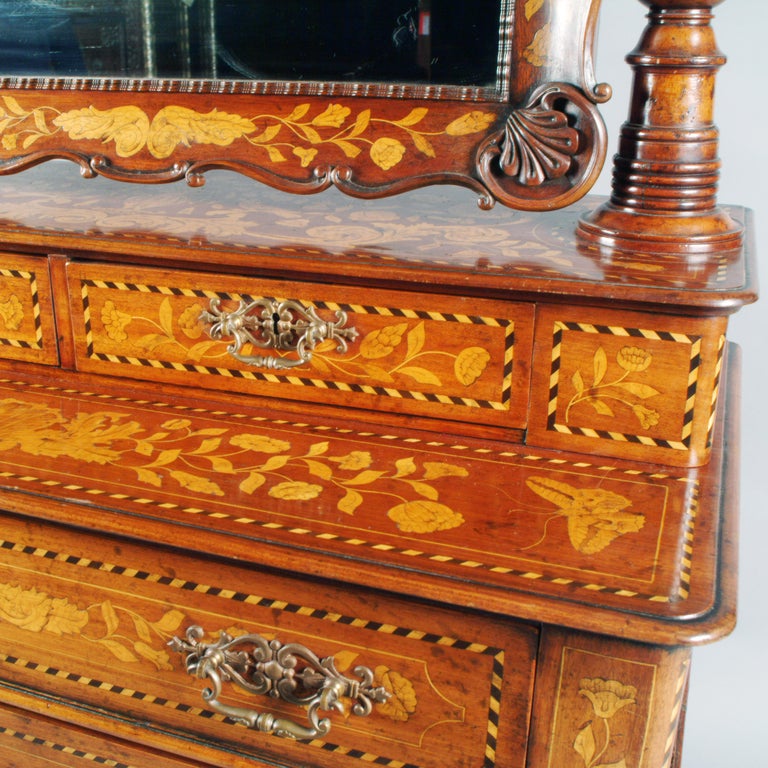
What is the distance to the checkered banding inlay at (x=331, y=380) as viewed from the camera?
0.90 m

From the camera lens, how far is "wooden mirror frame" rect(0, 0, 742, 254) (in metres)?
0.93

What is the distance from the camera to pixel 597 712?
0.72 meters

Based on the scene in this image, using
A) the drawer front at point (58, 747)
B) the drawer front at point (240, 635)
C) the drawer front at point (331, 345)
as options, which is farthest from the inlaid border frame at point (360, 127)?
the drawer front at point (58, 747)

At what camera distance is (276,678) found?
0.82 meters

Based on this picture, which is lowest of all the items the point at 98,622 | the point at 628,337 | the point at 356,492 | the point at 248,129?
the point at 98,622

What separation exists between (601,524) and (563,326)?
0.20 metres

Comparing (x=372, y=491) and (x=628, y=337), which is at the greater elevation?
(x=628, y=337)

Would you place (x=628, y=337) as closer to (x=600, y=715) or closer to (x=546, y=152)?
(x=546, y=152)

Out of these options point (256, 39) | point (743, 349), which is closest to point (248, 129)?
point (256, 39)

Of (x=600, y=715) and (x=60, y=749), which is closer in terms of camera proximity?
(x=600, y=715)

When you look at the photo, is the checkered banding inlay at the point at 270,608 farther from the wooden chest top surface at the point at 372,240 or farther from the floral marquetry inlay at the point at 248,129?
the floral marquetry inlay at the point at 248,129

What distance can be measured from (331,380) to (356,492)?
0.17 metres

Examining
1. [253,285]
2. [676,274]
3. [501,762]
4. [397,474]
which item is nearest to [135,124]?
[253,285]

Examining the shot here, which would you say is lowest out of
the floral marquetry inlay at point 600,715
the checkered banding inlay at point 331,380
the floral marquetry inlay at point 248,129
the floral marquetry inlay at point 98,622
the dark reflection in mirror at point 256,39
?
the floral marquetry inlay at point 98,622
